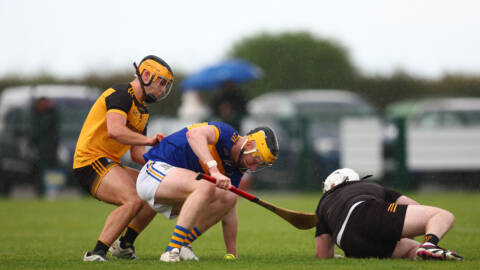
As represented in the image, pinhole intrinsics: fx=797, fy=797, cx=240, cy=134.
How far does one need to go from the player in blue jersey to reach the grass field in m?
0.30

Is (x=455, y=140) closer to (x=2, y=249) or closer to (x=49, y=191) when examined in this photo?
(x=49, y=191)

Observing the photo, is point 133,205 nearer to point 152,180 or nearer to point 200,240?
point 152,180

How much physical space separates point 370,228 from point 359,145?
1121cm

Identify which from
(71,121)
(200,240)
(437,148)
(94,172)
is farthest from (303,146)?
(94,172)

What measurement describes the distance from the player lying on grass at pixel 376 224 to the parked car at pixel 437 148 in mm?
11086

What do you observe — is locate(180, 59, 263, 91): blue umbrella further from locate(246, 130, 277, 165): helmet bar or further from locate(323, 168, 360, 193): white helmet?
locate(246, 130, 277, 165): helmet bar

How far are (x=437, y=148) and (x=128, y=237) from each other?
11811 millimetres

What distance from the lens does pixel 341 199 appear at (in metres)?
6.55

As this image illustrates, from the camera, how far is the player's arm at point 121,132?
658 cm

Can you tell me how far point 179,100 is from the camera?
2588 centimetres

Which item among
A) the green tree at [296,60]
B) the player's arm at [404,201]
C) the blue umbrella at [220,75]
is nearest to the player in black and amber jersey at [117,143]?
the player's arm at [404,201]

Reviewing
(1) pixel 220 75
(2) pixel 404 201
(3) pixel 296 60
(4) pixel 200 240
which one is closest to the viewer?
(2) pixel 404 201

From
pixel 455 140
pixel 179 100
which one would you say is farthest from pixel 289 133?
pixel 179 100

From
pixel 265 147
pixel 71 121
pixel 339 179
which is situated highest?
pixel 265 147
